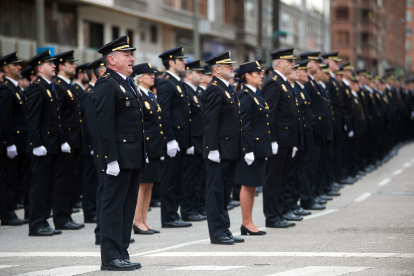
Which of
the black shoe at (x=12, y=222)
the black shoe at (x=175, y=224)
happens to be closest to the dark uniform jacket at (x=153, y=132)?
the black shoe at (x=175, y=224)

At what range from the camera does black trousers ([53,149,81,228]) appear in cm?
1001

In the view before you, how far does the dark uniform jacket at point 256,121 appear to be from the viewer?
9289mm

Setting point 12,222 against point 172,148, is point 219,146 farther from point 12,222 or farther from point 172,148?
point 12,222

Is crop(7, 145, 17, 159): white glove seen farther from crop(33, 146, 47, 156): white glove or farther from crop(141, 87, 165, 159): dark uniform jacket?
crop(141, 87, 165, 159): dark uniform jacket

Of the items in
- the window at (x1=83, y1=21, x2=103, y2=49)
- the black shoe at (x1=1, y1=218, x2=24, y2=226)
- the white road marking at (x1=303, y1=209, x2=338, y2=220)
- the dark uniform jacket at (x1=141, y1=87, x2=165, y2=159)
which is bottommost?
the black shoe at (x1=1, y1=218, x2=24, y2=226)

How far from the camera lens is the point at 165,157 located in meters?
10.6

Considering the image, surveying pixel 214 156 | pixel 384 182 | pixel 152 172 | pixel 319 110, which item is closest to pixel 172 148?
pixel 152 172

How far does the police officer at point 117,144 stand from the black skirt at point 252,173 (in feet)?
7.90

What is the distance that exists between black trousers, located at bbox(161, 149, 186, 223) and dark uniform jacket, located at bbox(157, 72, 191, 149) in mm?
260

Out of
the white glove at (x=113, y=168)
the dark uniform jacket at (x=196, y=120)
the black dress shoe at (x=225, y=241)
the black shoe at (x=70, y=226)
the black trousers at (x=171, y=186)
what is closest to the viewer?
the white glove at (x=113, y=168)

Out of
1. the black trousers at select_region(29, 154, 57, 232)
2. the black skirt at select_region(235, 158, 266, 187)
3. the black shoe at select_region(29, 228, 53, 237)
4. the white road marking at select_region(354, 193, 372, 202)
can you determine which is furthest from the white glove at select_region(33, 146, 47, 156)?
the white road marking at select_region(354, 193, 372, 202)

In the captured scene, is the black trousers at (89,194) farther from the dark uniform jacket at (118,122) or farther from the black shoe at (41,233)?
the dark uniform jacket at (118,122)

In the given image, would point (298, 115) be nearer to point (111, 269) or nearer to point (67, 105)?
point (67, 105)

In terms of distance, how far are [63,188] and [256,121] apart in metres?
2.82
